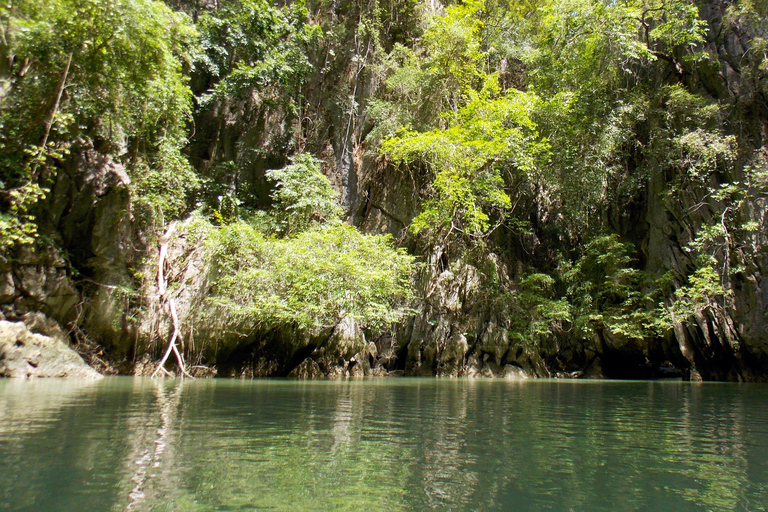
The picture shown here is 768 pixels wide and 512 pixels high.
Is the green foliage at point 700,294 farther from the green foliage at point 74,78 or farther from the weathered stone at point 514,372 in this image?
the green foliage at point 74,78

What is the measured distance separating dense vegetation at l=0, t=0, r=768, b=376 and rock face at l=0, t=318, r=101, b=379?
6.18 ft

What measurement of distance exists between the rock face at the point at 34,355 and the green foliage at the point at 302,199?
739cm

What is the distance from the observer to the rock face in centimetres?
915

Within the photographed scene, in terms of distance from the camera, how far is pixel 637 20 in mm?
17406

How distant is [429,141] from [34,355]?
478 inches

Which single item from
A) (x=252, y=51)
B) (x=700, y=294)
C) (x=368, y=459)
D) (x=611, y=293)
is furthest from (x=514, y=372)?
(x=252, y=51)

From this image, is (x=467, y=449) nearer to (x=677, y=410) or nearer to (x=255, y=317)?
(x=677, y=410)

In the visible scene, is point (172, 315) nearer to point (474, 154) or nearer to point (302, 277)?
point (302, 277)

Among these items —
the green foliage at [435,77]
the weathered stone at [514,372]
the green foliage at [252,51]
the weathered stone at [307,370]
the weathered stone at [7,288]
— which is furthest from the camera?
the green foliage at [435,77]

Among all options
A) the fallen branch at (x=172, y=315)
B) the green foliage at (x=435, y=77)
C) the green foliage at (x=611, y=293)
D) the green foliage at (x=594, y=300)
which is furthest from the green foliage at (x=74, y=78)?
the green foliage at (x=611, y=293)

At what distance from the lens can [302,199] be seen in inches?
637

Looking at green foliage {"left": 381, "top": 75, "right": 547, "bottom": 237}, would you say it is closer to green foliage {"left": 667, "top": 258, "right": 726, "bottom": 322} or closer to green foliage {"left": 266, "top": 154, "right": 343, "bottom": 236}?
green foliage {"left": 266, "top": 154, "right": 343, "bottom": 236}

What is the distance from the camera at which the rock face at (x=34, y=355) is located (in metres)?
9.15

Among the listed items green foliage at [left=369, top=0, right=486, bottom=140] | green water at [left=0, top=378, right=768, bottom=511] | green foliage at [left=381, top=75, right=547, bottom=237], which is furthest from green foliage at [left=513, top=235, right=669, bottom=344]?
green water at [left=0, top=378, right=768, bottom=511]
